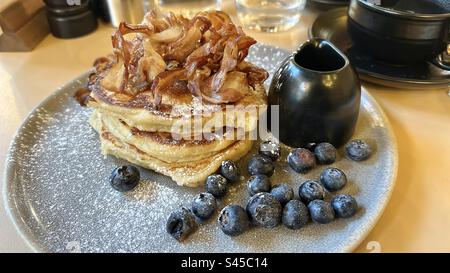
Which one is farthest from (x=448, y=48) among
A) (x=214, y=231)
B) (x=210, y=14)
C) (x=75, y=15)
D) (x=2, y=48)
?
(x=2, y=48)

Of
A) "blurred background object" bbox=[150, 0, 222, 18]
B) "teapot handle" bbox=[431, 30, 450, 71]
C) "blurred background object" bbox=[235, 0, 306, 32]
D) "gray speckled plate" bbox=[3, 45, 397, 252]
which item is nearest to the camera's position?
"gray speckled plate" bbox=[3, 45, 397, 252]

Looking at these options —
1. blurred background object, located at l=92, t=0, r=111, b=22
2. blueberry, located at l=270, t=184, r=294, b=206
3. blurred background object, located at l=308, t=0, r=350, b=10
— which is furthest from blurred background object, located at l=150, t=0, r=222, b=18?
blueberry, located at l=270, t=184, r=294, b=206

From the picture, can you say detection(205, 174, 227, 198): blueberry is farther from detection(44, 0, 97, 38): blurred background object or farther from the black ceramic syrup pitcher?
detection(44, 0, 97, 38): blurred background object

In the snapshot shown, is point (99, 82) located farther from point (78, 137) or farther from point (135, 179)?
point (135, 179)

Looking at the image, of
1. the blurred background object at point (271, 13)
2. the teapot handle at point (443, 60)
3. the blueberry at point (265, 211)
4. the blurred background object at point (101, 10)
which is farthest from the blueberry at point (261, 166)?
the blurred background object at point (101, 10)

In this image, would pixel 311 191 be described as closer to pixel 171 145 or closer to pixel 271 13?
pixel 171 145

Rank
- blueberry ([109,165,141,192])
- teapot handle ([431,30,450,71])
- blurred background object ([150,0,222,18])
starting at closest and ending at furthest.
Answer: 1. blueberry ([109,165,141,192])
2. teapot handle ([431,30,450,71])
3. blurred background object ([150,0,222,18])

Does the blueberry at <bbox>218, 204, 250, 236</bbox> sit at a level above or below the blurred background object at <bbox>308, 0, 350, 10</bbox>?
above
